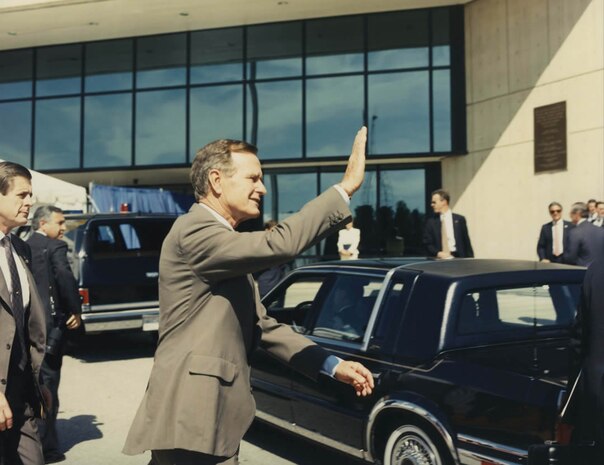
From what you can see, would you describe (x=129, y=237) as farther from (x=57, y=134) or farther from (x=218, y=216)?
(x=57, y=134)

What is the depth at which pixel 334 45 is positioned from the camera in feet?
62.2

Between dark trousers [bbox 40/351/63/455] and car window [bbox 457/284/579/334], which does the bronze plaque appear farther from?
dark trousers [bbox 40/351/63/455]

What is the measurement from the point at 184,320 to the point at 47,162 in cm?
2058

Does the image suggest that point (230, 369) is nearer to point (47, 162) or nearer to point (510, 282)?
point (510, 282)

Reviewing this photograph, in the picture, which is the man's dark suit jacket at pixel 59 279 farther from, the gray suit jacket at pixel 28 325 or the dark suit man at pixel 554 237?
the dark suit man at pixel 554 237

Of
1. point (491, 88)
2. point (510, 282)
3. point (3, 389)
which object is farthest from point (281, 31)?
point (3, 389)

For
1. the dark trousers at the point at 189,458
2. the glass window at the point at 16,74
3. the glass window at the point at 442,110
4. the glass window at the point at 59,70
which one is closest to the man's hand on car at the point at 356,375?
the dark trousers at the point at 189,458

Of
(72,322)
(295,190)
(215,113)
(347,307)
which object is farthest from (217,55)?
(347,307)

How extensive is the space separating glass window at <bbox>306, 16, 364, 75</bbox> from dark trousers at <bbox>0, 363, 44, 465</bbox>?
16.7m

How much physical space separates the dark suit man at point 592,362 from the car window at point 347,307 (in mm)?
1608

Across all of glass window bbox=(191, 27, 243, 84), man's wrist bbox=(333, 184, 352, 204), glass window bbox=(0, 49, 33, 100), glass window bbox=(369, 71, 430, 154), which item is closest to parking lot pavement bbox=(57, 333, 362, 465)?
man's wrist bbox=(333, 184, 352, 204)

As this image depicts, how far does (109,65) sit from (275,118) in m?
5.54

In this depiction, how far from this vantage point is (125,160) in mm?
20531

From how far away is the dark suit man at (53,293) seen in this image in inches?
209
